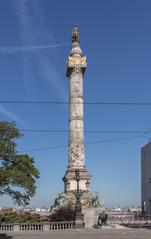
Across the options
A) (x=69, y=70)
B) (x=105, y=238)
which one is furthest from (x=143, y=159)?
(x=105, y=238)

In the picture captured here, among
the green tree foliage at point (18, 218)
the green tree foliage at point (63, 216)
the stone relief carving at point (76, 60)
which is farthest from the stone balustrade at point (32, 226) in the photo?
the stone relief carving at point (76, 60)

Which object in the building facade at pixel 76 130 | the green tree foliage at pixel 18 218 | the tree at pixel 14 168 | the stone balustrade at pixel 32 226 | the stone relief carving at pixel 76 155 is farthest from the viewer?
the stone relief carving at pixel 76 155

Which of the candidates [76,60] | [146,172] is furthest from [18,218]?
[146,172]

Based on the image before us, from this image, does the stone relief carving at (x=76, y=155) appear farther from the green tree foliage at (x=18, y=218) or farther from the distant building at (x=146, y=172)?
the distant building at (x=146, y=172)

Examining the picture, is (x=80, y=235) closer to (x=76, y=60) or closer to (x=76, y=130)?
(x=76, y=130)

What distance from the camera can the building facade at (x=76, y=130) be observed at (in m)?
65.4

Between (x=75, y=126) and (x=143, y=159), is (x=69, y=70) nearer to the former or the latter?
(x=75, y=126)

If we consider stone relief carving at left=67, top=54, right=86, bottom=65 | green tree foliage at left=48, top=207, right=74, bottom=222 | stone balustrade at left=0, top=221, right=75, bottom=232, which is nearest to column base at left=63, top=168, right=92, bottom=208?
green tree foliage at left=48, top=207, right=74, bottom=222

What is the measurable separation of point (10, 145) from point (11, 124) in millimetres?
1547

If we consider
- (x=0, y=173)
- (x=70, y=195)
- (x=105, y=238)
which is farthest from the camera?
(x=70, y=195)

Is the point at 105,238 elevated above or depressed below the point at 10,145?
below

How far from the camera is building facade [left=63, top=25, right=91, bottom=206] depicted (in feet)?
215

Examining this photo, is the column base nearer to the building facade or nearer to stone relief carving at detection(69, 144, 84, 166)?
the building facade

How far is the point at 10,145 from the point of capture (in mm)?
32812
